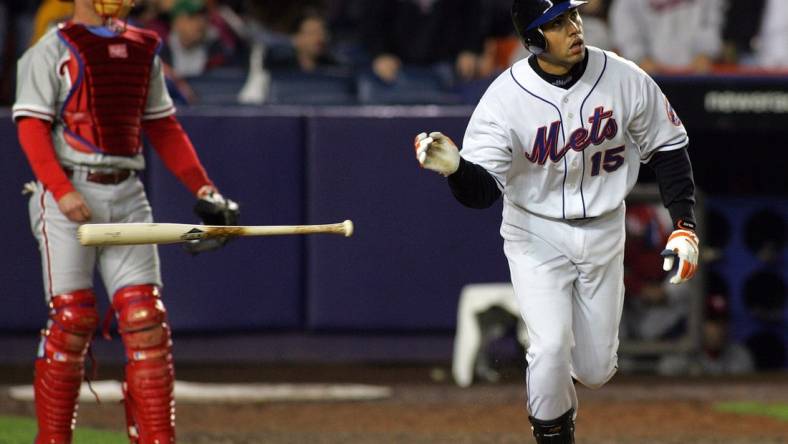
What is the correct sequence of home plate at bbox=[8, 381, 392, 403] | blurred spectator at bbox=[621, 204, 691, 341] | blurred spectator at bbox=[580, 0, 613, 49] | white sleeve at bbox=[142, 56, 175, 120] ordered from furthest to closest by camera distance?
blurred spectator at bbox=[580, 0, 613, 49]
blurred spectator at bbox=[621, 204, 691, 341]
home plate at bbox=[8, 381, 392, 403]
white sleeve at bbox=[142, 56, 175, 120]

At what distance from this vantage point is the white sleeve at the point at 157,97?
4988 millimetres

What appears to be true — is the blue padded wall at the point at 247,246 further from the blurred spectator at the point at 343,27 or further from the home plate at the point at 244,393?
the blurred spectator at the point at 343,27

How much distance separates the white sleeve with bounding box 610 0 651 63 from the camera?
30.7 ft

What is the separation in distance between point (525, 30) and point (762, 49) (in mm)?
6013

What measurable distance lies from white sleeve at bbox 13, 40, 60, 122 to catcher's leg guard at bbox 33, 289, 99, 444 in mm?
628

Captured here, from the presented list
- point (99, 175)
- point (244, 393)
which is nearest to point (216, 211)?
point (99, 175)

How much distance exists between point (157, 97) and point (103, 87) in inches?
11.1

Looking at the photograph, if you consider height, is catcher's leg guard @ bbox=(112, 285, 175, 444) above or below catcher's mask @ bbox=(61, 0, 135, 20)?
below

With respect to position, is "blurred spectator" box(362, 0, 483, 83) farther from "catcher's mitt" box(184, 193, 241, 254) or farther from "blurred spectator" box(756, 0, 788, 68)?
"catcher's mitt" box(184, 193, 241, 254)

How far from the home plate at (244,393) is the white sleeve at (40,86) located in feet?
9.62

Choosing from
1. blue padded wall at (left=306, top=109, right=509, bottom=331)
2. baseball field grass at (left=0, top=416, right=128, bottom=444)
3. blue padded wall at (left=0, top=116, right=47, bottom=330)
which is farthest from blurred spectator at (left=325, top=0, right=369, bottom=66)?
baseball field grass at (left=0, top=416, right=128, bottom=444)

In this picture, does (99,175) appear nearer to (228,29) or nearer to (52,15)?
(52,15)

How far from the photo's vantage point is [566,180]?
456cm

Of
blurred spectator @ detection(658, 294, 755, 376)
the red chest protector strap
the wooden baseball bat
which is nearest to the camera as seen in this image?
the wooden baseball bat
